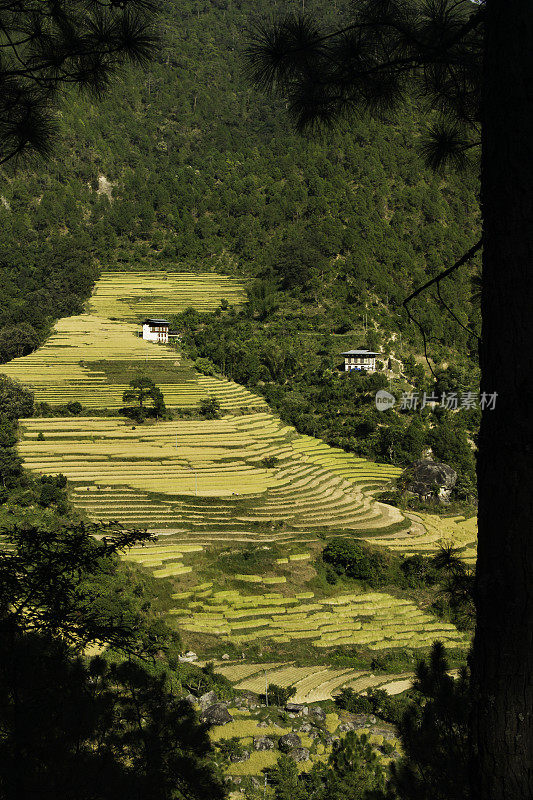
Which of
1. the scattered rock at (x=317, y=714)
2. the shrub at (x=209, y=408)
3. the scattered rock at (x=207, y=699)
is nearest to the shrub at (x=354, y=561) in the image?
the scattered rock at (x=317, y=714)

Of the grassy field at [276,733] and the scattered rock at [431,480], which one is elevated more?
the scattered rock at [431,480]

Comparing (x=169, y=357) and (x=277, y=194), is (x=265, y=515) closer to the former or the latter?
(x=169, y=357)

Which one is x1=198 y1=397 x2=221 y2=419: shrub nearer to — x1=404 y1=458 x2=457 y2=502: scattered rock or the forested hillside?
x1=404 y1=458 x2=457 y2=502: scattered rock

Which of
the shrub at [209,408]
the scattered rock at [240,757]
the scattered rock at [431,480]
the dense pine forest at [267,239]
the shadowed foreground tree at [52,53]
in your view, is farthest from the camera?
the dense pine forest at [267,239]

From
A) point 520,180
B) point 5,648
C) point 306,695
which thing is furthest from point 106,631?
point 306,695

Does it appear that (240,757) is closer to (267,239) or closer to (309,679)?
(309,679)

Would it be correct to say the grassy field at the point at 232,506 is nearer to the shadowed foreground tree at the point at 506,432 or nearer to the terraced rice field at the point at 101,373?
the terraced rice field at the point at 101,373

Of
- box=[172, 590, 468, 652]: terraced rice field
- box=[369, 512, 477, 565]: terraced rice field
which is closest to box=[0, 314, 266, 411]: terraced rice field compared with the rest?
box=[369, 512, 477, 565]: terraced rice field
